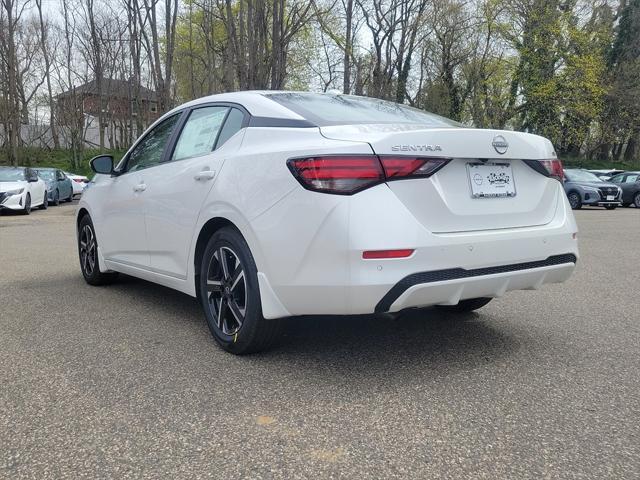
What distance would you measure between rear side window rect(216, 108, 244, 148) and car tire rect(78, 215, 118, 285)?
2.27 m

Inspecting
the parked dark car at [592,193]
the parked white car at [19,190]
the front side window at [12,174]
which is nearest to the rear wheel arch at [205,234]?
the parked white car at [19,190]

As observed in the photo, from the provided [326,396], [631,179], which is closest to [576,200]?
[631,179]

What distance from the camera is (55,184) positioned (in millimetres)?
20000

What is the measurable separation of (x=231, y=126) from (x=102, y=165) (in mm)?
2006

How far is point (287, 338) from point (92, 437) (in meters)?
1.54

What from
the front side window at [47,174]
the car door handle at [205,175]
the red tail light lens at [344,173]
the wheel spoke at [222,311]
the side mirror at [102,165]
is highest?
the red tail light lens at [344,173]

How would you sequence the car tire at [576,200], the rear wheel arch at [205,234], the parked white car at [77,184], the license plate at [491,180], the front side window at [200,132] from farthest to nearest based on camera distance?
the parked white car at [77,184] → the car tire at [576,200] → the front side window at [200,132] → the rear wheel arch at [205,234] → the license plate at [491,180]

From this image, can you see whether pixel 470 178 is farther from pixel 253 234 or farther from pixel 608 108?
pixel 608 108

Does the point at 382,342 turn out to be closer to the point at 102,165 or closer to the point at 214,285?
the point at 214,285

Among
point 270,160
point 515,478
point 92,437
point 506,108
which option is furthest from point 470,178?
point 506,108

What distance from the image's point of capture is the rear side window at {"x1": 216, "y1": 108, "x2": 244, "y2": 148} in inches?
141

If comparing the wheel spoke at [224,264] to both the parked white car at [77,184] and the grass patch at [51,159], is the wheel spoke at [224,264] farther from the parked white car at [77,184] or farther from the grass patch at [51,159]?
the grass patch at [51,159]

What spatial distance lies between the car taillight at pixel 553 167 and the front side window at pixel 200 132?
2003 millimetres

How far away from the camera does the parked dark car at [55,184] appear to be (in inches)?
772
